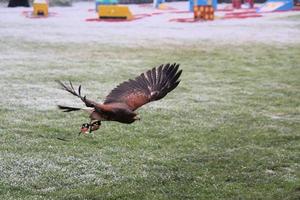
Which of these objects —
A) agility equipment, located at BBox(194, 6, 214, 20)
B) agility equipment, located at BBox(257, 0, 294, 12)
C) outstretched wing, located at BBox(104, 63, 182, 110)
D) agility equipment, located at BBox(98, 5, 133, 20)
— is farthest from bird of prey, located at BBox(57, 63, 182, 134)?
agility equipment, located at BBox(257, 0, 294, 12)

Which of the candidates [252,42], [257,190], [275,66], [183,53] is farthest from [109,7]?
[257,190]

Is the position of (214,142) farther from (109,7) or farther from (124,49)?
(109,7)

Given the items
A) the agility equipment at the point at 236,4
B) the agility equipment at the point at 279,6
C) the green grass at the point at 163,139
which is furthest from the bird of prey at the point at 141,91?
the agility equipment at the point at 236,4

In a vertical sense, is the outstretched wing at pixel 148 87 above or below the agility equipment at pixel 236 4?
above

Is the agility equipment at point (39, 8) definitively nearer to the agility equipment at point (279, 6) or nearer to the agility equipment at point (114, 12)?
the agility equipment at point (114, 12)

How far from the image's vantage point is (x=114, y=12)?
2588cm

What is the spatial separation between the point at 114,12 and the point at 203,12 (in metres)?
3.68

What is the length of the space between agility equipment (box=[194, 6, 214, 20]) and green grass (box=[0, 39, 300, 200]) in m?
12.1

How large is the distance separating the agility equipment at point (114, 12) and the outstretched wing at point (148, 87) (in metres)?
21.6

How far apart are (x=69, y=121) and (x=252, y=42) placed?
10489 millimetres

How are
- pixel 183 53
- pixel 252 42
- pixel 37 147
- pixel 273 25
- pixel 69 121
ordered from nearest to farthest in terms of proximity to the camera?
pixel 37 147
pixel 69 121
pixel 183 53
pixel 252 42
pixel 273 25

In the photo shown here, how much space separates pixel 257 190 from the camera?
539 centimetres

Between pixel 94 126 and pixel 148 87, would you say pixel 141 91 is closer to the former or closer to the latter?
pixel 148 87

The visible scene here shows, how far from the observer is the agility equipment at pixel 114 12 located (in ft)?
84.3
